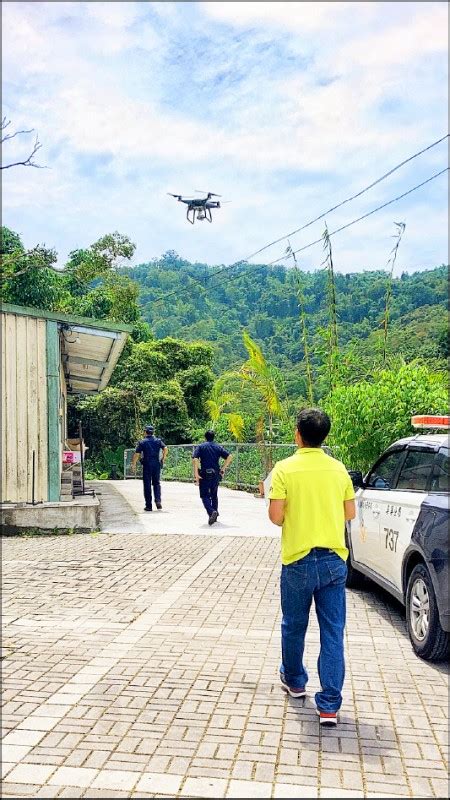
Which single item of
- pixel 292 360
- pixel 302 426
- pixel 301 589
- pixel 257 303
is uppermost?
pixel 257 303

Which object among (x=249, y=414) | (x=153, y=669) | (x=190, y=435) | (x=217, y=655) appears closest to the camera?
(x=153, y=669)

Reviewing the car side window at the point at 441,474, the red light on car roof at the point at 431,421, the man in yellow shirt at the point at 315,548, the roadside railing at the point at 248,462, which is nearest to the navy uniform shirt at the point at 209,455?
the roadside railing at the point at 248,462

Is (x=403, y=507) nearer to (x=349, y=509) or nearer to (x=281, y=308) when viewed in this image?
(x=349, y=509)

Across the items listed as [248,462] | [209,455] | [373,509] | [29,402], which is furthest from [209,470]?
[248,462]

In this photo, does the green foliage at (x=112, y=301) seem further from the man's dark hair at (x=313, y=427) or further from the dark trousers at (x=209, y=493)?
the man's dark hair at (x=313, y=427)

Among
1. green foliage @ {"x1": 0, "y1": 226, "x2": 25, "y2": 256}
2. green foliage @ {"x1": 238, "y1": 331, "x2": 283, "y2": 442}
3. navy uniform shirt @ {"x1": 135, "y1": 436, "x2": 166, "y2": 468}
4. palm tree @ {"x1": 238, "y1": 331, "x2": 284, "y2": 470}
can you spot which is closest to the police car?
navy uniform shirt @ {"x1": 135, "y1": 436, "x2": 166, "y2": 468}

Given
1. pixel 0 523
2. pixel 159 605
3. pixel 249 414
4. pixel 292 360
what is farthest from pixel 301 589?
pixel 292 360

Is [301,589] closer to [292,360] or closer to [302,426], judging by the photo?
[302,426]
